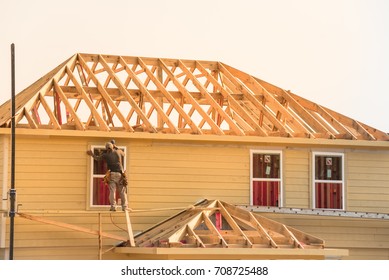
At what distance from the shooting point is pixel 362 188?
4006 centimetres

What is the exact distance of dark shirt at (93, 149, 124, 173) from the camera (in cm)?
3634

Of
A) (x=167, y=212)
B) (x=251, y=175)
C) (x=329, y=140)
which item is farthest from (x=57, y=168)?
(x=329, y=140)

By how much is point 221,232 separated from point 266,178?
13.7ft

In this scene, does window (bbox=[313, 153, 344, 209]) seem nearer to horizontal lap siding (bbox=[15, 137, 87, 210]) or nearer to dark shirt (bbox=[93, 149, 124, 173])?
dark shirt (bbox=[93, 149, 124, 173])

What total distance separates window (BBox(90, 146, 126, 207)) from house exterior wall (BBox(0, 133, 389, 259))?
0.19 meters

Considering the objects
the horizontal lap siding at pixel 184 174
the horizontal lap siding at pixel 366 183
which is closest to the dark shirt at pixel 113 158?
the horizontal lap siding at pixel 184 174

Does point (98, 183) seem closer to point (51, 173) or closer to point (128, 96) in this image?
point (51, 173)

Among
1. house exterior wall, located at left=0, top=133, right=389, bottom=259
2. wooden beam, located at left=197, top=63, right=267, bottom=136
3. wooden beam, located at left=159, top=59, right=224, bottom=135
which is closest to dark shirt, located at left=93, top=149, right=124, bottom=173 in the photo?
house exterior wall, located at left=0, top=133, right=389, bottom=259

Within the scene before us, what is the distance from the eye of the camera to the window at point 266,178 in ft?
129

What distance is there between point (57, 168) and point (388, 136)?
10536 mm

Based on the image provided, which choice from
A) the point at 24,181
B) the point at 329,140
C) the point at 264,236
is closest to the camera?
the point at 264,236

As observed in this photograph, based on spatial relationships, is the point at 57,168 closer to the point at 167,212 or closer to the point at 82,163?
the point at 82,163

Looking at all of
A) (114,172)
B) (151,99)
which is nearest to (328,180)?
(151,99)

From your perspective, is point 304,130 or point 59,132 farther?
point 304,130
